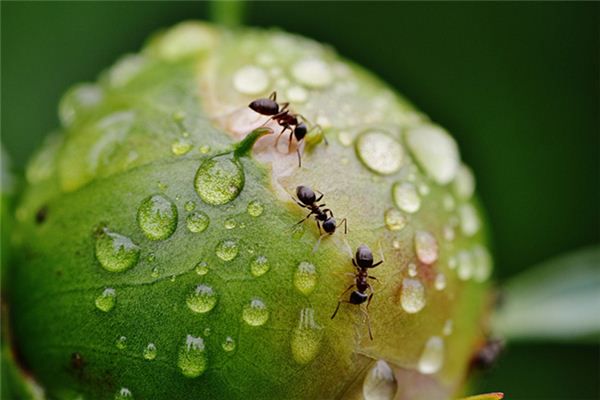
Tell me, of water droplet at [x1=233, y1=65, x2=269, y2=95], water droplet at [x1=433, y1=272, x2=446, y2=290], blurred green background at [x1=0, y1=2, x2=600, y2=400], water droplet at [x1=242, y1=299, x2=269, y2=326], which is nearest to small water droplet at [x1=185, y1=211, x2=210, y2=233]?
water droplet at [x1=242, y1=299, x2=269, y2=326]

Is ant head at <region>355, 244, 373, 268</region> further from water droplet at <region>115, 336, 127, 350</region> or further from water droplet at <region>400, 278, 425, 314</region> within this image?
water droplet at <region>115, 336, 127, 350</region>

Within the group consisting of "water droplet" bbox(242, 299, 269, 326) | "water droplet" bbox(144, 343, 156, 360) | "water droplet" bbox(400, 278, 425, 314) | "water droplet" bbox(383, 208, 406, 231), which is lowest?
"water droplet" bbox(144, 343, 156, 360)

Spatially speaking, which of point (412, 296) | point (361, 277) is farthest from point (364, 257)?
point (412, 296)

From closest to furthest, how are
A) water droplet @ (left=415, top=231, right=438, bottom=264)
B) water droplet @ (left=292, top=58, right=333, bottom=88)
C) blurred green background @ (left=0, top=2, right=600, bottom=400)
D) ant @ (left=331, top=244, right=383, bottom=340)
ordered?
ant @ (left=331, top=244, right=383, bottom=340)
water droplet @ (left=415, top=231, right=438, bottom=264)
water droplet @ (left=292, top=58, right=333, bottom=88)
blurred green background @ (left=0, top=2, right=600, bottom=400)

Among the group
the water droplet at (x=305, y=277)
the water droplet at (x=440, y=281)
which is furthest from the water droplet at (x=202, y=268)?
the water droplet at (x=440, y=281)

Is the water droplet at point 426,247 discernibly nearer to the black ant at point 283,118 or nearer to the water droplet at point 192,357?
the black ant at point 283,118
